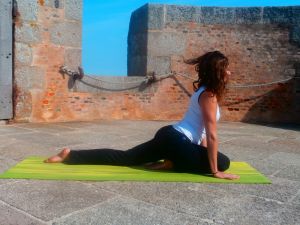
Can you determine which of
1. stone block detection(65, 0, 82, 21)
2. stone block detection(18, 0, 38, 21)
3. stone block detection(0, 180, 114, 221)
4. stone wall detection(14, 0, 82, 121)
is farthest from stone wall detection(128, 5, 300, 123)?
stone block detection(0, 180, 114, 221)

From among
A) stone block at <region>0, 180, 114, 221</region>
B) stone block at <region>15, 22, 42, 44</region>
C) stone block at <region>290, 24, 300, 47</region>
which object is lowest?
stone block at <region>0, 180, 114, 221</region>

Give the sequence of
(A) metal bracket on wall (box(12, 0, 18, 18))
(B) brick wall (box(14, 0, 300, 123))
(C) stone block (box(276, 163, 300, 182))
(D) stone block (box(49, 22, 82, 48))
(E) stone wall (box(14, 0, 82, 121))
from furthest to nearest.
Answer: (B) brick wall (box(14, 0, 300, 123))
(D) stone block (box(49, 22, 82, 48))
(E) stone wall (box(14, 0, 82, 121))
(A) metal bracket on wall (box(12, 0, 18, 18))
(C) stone block (box(276, 163, 300, 182))

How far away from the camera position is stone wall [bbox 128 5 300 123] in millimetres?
7559

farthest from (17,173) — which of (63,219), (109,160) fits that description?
(63,219)

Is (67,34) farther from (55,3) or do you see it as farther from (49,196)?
(49,196)

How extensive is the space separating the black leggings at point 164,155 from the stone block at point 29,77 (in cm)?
337

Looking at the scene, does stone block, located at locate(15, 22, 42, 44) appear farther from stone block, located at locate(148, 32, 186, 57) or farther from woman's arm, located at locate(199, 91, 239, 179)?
woman's arm, located at locate(199, 91, 239, 179)

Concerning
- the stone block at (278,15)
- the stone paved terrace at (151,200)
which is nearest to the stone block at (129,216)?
the stone paved terrace at (151,200)

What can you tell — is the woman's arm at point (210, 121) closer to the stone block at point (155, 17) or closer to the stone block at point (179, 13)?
the stone block at point (155, 17)

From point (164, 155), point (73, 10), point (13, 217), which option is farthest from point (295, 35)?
point (13, 217)

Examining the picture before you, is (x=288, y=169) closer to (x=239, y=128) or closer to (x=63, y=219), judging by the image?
(x=63, y=219)

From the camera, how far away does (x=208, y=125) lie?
2.95 meters

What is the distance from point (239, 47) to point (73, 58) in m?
3.44

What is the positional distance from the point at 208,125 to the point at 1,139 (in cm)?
288
